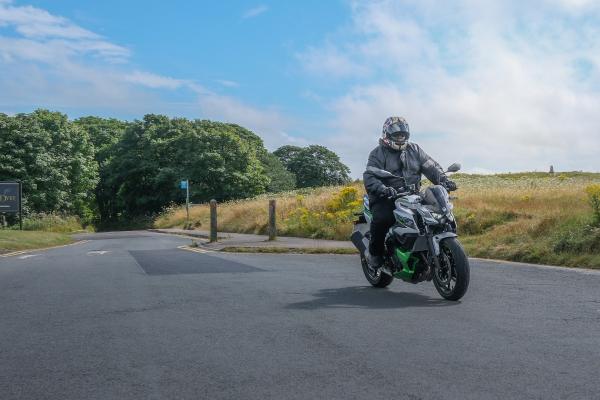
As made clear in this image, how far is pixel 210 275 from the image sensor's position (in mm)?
10469

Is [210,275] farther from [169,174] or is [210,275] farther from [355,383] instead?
[169,174]

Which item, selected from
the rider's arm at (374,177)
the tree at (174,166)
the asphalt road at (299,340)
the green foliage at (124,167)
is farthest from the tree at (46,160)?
the rider's arm at (374,177)

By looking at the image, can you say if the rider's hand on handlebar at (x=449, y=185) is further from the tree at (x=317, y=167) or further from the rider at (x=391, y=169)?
the tree at (x=317, y=167)

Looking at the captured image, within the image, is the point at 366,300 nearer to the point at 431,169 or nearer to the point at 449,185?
the point at 449,185

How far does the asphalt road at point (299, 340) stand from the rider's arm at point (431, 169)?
4.75 feet

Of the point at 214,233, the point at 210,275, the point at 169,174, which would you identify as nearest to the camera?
the point at 210,275

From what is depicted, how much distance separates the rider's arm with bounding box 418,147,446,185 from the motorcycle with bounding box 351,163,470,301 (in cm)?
34

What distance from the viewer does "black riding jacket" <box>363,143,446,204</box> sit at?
7.96 meters

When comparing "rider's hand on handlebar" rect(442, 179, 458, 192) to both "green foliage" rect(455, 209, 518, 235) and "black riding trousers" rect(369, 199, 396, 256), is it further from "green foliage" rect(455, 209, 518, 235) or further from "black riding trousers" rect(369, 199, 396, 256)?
"green foliage" rect(455, 209, 518, 235)

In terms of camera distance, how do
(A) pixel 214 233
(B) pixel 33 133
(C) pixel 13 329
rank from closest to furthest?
1. (C) pixel 13 329
2. (A) pixel 214 233
3. (B) pixel 33 133

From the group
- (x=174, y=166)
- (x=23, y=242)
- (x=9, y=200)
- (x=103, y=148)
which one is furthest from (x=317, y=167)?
(x=23, y=242)

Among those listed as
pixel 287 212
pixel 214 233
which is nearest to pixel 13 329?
pixel 214 233

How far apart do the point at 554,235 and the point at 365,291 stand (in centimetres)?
713

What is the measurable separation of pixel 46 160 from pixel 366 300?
5601 cm
